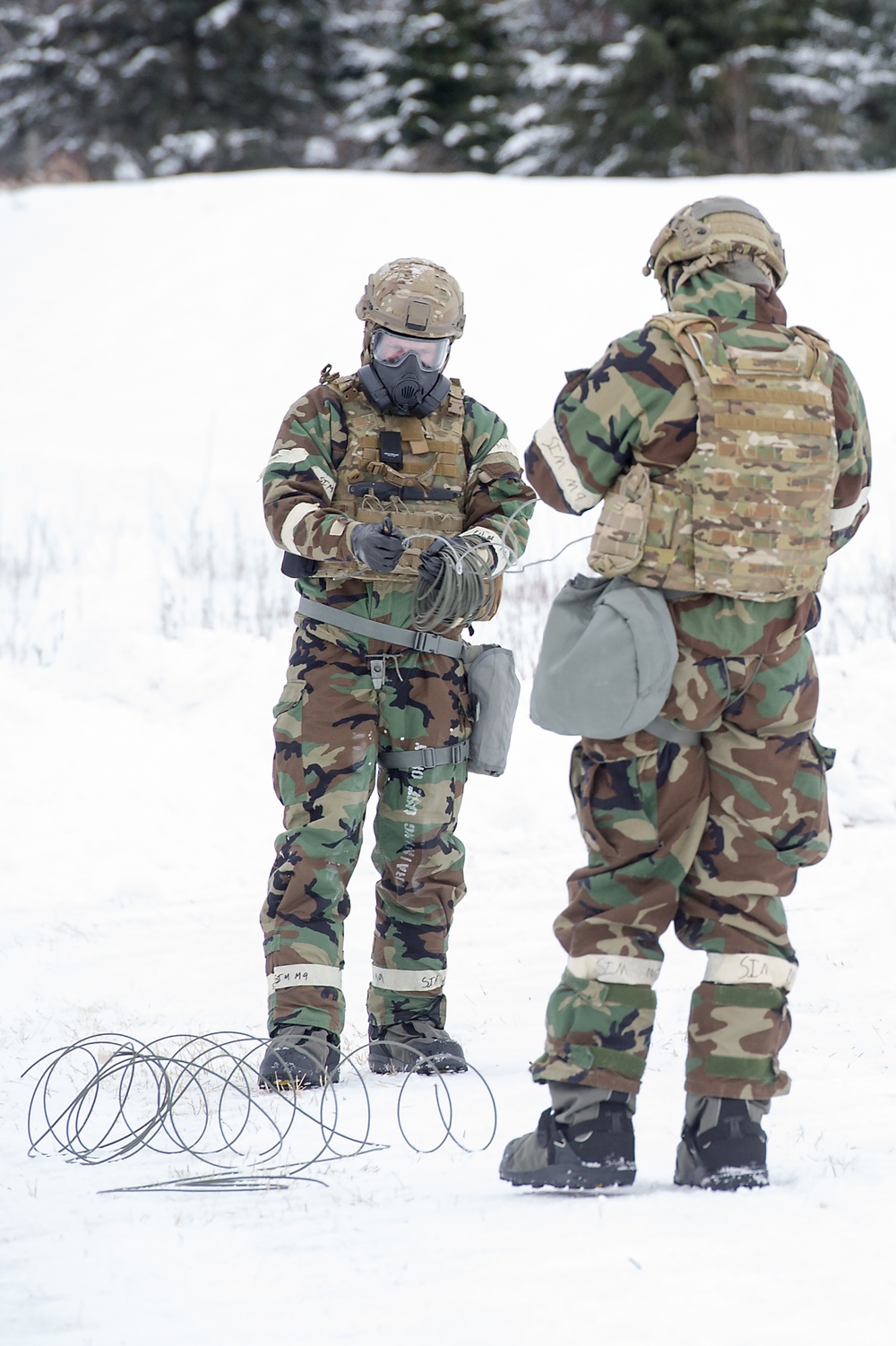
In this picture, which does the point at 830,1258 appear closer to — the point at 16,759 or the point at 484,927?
the point at 484,927

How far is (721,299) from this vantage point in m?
2.74

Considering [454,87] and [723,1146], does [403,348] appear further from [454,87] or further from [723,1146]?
[454,87]

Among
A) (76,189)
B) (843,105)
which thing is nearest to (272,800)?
(76,189)

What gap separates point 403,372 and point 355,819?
116cm

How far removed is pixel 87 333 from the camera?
1543cm

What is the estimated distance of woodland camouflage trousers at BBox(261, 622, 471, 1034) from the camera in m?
3.63

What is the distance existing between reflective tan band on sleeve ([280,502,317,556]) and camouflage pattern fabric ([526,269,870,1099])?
3.13 ft

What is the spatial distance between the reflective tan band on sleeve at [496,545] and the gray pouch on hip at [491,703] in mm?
256

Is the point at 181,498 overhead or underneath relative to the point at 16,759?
overhead

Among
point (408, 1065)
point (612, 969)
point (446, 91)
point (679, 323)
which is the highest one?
point (446, 91)

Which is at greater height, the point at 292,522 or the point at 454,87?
the point at 454,87

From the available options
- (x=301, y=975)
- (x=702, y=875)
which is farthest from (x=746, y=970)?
(x=301, y=975)

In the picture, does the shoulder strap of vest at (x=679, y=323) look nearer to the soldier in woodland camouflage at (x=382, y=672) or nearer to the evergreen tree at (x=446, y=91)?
the soldier in woodland camouflage at (x=382, y=672)

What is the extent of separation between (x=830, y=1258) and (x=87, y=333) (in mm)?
14618
